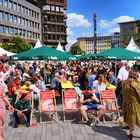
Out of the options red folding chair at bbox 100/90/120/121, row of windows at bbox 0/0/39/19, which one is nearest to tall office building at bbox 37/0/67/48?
row of windows at bbox 0/0/39/19

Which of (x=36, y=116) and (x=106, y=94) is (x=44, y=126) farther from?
(x=106, y=94)

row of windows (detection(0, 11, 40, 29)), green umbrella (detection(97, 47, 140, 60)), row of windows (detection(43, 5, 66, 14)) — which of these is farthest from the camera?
row of windows (detection(43, 5, 66, 14))

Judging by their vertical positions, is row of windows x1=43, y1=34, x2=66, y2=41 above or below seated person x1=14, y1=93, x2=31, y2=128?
above

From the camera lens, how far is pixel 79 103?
10820 millimetres

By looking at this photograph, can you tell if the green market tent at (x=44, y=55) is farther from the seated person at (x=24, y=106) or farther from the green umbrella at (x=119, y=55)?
the seated person at (x=24, y=106)

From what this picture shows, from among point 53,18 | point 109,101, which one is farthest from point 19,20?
point 109,101

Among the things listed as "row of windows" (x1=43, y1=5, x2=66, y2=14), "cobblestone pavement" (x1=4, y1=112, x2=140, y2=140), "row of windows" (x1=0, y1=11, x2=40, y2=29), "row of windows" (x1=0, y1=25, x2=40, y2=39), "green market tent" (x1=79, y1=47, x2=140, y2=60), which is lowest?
"cobblestone pavement" (x1=4, y1=112, x2=140, y2=140)

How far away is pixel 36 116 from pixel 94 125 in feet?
7.82

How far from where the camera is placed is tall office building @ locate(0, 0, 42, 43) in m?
77.8

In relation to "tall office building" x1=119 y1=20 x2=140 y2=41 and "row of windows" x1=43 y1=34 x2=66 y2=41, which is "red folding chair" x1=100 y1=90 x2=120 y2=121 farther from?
"tall office building" x1=119 y1=20 x2=140 y2=41

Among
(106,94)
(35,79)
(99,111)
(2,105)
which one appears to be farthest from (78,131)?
(35,79)

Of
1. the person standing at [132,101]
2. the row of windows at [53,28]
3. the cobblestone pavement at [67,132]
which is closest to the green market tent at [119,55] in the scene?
the cobblestone pavement at [67,132]

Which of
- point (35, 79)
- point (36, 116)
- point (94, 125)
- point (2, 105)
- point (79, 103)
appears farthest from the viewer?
point (35, 79)

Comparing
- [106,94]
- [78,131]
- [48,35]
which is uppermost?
[48,35]
